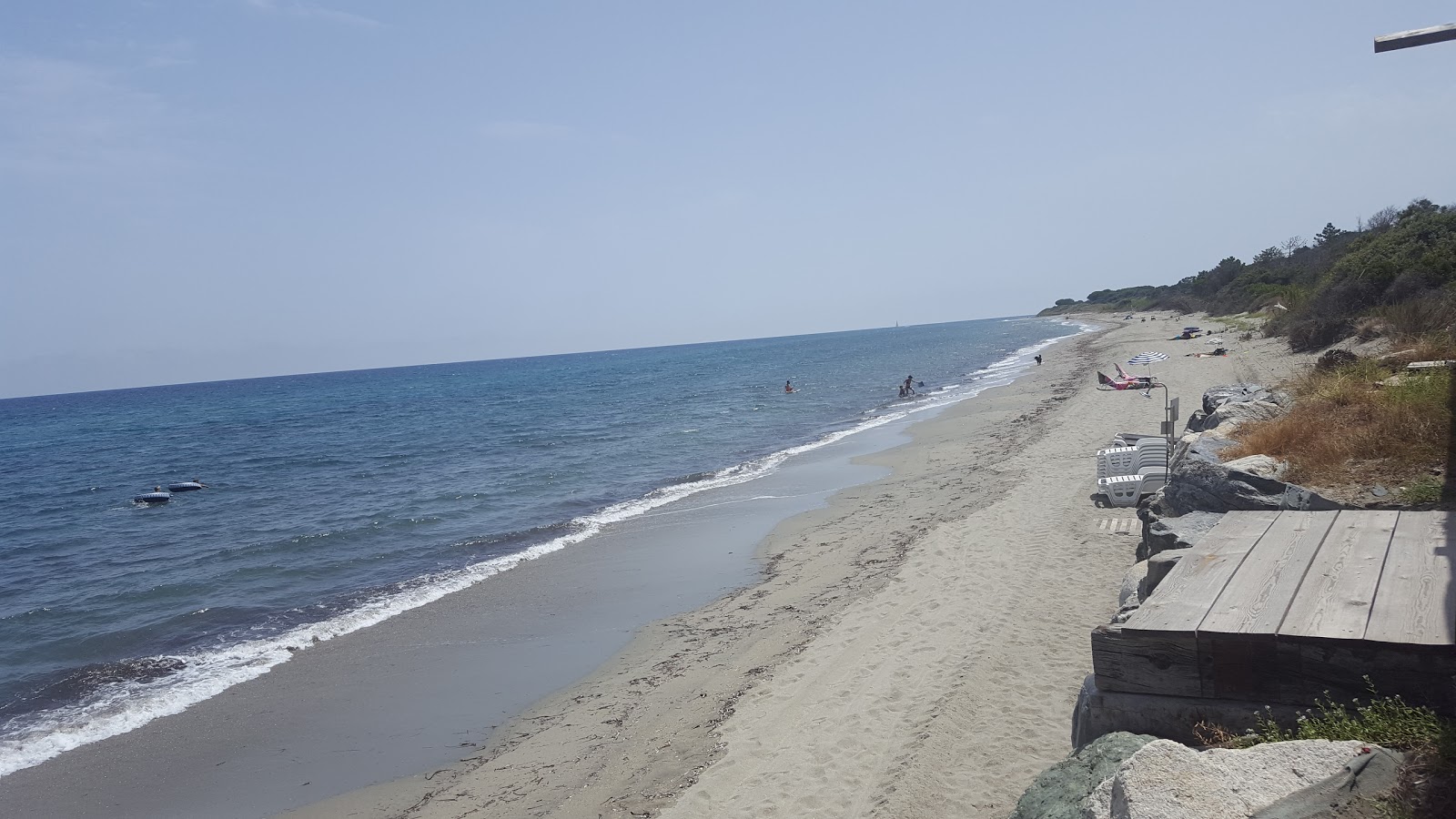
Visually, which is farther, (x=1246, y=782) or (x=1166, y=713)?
(x=1166, y=713)

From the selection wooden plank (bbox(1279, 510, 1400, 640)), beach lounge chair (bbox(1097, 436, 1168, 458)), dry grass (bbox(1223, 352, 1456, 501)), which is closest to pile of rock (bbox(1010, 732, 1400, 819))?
wooden plank (bbox(1279, 510, 1400, 640))

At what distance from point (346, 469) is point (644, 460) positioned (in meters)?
10.6

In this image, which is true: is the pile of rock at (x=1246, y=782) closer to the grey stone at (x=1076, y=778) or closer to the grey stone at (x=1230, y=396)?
the grey stone at (x=1076, y=778)

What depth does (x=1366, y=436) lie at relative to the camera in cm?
633

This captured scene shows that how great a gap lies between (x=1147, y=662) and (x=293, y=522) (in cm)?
1946

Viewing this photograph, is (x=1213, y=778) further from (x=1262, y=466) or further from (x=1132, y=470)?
(x=1132, y=470)

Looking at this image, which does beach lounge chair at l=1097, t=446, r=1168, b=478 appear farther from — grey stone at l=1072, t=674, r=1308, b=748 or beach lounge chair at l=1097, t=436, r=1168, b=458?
grey stone at l=1072, t=674, r=1308, b=748

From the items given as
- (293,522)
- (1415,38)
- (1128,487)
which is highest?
(1415,38)

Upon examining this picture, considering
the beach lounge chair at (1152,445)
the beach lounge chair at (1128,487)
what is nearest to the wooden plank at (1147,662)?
the beach lounge chair at (1128,487)

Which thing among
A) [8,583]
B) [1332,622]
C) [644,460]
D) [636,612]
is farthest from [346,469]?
[1332,622]

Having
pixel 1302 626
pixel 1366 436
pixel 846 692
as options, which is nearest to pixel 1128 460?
pixel 1366 436

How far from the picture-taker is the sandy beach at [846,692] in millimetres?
5695

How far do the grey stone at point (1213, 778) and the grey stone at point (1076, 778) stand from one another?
0.32m

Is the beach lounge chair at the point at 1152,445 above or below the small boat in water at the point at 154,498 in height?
above
